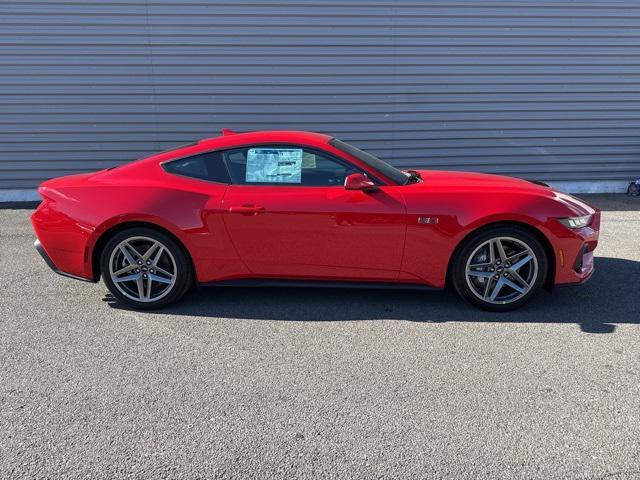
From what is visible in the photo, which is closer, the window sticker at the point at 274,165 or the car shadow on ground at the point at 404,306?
the car shadow on ground at the point at 404,306

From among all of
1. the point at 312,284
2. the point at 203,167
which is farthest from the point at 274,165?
the point at 312,284

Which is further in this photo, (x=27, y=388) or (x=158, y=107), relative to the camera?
(x=158, y=107)

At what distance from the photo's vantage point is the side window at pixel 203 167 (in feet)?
13.8

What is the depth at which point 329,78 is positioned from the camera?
8.53 meters

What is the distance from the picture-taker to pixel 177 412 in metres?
2.84

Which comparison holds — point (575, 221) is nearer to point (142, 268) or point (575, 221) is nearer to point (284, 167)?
point (284, 167)

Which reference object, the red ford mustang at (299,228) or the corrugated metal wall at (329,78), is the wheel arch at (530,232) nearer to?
the red ford mustang at (299,228)

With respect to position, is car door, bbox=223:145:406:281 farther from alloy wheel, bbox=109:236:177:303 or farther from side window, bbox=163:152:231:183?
alloy wheel, bbox=109:236:177:303

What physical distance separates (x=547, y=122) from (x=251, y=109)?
478cm

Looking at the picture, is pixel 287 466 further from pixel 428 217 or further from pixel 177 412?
pixel 428 217

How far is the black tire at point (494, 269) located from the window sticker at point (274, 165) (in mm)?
1363

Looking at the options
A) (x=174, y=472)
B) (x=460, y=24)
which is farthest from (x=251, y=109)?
(x=174, y=472)

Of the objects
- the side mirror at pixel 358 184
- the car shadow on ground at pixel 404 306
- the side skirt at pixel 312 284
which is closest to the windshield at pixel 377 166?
the side mirror at pixel 358 184

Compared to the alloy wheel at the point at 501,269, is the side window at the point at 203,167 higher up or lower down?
higher up
